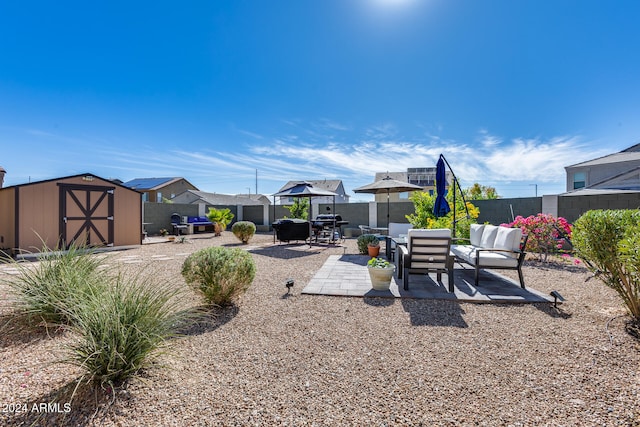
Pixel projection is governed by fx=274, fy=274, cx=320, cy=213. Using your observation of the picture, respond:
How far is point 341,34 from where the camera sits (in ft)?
24.1

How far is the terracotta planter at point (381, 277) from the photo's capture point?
13.6 feet

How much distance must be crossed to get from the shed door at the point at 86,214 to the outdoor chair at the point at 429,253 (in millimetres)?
9542

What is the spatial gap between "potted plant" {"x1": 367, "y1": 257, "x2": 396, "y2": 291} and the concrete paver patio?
4.0 inches

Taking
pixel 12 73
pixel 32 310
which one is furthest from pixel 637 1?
pixel 12 73

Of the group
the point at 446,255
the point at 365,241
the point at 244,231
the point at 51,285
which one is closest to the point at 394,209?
the point at 365,241

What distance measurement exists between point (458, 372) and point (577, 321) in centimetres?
207

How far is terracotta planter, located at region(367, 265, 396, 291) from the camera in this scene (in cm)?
416

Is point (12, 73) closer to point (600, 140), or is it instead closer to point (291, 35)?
point (291, 35)

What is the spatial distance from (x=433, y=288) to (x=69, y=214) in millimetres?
10685

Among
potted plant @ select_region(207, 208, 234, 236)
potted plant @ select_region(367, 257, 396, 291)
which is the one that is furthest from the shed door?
potted plant @ select_region(367, 257, 396, 291)

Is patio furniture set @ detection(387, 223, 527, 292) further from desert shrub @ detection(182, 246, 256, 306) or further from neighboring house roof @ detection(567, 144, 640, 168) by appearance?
neighboring house roof @ detection(567, 144, 640, 168)

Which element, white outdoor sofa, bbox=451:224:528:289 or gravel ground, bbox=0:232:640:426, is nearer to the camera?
gravel ground, bbox=0:232:640:426

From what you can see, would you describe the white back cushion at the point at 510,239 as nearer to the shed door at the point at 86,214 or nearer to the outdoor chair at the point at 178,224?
the shed door at the point at 86,214

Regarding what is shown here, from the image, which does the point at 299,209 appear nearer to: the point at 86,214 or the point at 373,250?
the point at 373,250
